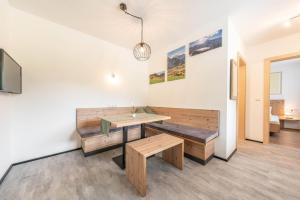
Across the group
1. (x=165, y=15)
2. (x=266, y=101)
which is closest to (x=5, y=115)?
(x=165, y=15)

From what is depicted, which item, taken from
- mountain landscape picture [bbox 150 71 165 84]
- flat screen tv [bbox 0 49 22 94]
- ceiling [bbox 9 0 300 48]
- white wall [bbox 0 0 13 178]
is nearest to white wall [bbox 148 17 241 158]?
ceiling [bbox 9 0 300 48]

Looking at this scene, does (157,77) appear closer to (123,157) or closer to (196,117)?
(196,117)

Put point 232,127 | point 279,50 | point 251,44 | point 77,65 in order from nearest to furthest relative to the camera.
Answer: point 232,127 → point 77,65 → point 279,50 → point 251,44

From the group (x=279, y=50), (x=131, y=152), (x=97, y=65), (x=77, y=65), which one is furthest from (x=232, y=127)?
(x=77, y=65)

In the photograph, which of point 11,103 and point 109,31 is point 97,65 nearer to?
point 109,31

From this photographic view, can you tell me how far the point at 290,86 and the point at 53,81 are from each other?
8.32m

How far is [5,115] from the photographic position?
6.34ft

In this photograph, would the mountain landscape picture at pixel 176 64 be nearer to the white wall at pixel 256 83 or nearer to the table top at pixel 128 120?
the table top at pixel 128 120

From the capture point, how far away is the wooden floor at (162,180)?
154 cm

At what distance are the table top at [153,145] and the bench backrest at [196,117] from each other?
0.95 metres

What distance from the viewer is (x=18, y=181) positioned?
5.89 ft

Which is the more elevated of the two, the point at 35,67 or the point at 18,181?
the point at 35,67

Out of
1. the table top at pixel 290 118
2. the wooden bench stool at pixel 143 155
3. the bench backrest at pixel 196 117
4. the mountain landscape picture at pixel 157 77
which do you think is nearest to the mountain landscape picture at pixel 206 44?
the mountain landscape picture at pixel 157 77

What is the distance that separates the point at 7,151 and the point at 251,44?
602 centimetres
